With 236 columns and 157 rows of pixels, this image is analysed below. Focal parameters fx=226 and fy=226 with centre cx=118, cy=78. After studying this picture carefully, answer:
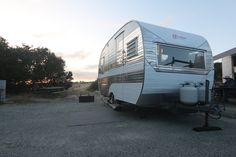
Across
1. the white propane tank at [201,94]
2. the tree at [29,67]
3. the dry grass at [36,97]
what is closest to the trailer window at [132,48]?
the white propane tank at [201,94]

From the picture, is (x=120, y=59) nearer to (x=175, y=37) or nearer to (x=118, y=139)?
(x=175, y=37)

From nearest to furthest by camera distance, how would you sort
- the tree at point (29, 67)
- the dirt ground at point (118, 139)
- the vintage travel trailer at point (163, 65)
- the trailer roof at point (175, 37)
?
the dirt ground at point (118, 139) → the vintage travel trailer at point (163, 65) → the trailer roof at point (175, 37) → the tree at point (29, 67)

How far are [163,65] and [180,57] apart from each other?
2.29 feet

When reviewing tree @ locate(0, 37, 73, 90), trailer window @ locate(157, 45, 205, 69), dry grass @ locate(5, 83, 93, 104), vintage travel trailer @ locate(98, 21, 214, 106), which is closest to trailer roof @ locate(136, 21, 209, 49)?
vintage travel trailer @ locate(98, 21, 214, 106)

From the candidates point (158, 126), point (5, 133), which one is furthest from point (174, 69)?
point (5, 133)

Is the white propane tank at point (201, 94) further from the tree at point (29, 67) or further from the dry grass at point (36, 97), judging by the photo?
the tree at point (29, 67)

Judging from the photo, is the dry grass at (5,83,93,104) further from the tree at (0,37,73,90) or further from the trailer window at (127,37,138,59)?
the trailer window at (127,37,138,59)

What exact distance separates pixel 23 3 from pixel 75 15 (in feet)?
7.66

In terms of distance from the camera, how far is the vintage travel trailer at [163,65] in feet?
19.8

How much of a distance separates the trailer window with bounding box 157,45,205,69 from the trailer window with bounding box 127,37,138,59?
0.69 metres

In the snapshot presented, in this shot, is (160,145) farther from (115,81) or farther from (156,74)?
(115,81)

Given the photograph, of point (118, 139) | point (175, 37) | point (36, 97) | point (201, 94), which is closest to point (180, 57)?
point (175, 37)

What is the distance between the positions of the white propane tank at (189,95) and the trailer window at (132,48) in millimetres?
1726

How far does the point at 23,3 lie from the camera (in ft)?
33.0
